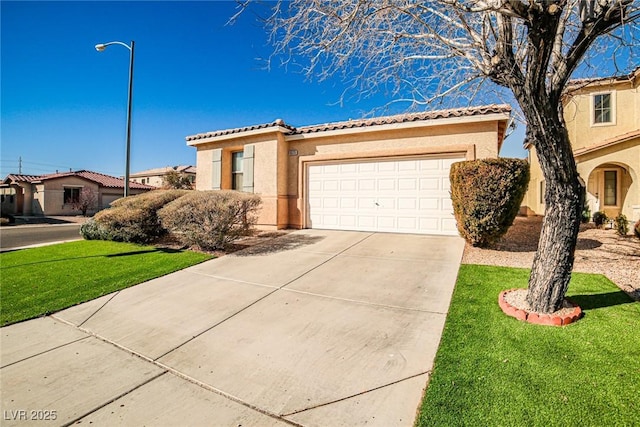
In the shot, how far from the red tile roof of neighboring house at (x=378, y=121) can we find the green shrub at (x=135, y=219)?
12.6ft

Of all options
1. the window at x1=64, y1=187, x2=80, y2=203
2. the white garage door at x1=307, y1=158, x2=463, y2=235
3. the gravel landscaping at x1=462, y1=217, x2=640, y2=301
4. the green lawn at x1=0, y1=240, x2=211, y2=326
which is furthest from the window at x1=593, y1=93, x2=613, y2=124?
the window at x1=64, y1=187, x2=80, y2=203

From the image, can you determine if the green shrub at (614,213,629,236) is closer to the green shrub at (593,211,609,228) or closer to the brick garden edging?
the green shrub at (593,211,609,228)

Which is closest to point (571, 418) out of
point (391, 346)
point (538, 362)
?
point (538, 362)

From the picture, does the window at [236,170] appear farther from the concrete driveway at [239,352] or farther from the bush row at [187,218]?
the concrete driveway at [239,352]

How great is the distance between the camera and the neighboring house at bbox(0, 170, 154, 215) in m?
25.3

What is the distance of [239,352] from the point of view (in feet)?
10.7

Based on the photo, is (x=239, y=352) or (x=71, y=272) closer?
(x=239, y=352)

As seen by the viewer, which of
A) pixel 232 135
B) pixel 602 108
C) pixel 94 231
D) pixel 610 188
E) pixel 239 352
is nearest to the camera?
pixel 239 352

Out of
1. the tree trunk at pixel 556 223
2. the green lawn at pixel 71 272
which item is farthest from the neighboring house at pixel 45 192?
the tree trunk at pixel 556 223

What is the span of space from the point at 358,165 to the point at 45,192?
29.0 meters

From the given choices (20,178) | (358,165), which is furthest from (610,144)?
(20,178)

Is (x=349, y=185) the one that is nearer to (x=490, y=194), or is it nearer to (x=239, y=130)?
(x=490, y=194)

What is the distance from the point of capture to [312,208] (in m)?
11.0

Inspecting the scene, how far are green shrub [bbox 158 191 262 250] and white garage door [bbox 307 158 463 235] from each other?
3.41 meters
